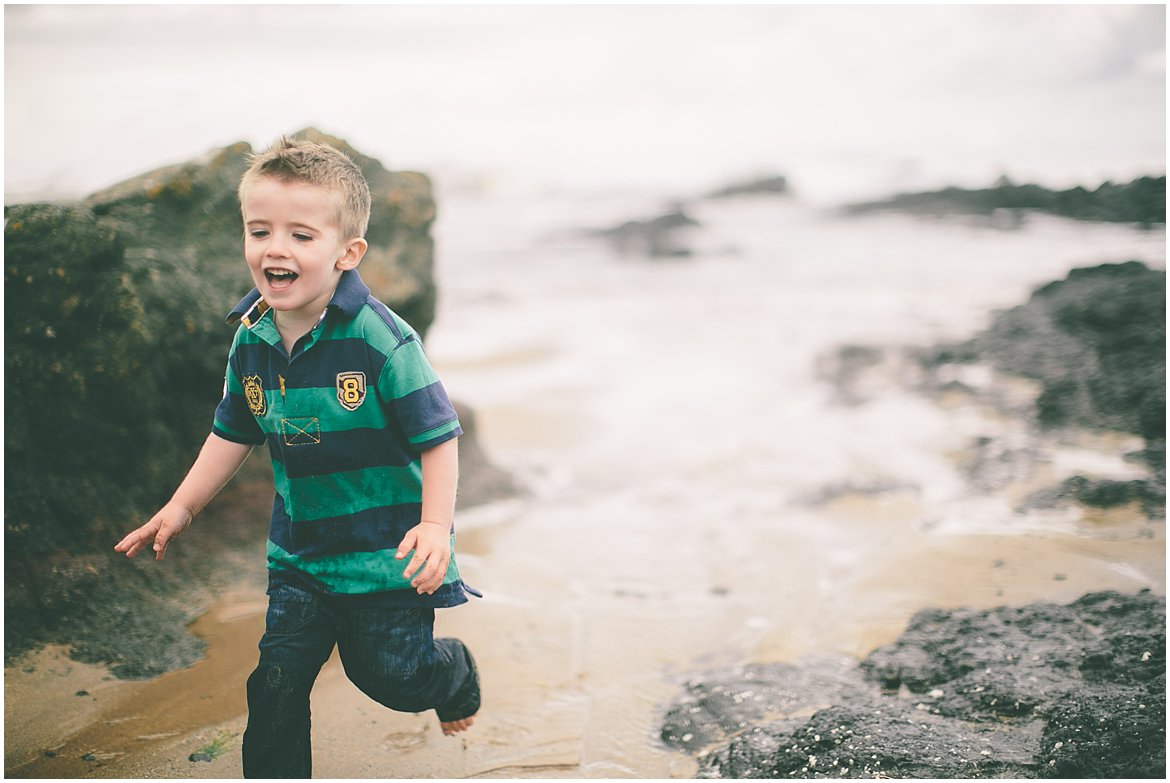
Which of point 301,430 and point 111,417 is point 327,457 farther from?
point 111,417

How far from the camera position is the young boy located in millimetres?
1994

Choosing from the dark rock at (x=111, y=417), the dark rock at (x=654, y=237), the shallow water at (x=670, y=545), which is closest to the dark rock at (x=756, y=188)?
the dark rock at (x=654, y=237)

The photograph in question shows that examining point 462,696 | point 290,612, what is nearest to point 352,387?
point 290,612

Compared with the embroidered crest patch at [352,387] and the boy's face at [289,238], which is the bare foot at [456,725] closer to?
the embroidered crest patch at [352,387]

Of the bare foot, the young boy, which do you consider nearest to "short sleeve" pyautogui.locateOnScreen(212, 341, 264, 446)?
the young boy

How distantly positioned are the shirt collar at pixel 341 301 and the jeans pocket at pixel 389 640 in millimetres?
674

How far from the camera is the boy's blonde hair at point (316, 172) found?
1.97 m

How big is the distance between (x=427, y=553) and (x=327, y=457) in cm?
33

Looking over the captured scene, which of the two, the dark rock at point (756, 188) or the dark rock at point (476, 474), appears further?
the dark rock at point (756, 188)

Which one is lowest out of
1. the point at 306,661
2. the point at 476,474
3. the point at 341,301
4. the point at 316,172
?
the point at 476,474

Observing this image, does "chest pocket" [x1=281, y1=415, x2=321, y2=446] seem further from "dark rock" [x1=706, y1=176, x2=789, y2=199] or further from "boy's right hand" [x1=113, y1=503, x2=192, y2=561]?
"dark rock" [x1=706, y1=176, x2=789, y2=199]

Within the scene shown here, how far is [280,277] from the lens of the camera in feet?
6.57

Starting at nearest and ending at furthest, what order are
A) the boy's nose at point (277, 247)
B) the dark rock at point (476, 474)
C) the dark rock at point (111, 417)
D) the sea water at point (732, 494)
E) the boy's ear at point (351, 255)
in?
the boy's nose at point (277, 247) → the boy's ear at point (351, 255) → the dark rock at point (111, 417) → the sea water at point (732, 494) → the dark rock at point (476, 474)

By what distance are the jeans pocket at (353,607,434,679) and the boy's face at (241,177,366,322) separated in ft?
2.32
